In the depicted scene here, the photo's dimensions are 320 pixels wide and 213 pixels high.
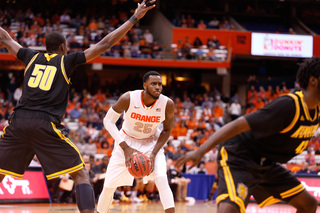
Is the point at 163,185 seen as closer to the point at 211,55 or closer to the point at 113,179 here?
the point at 113,179

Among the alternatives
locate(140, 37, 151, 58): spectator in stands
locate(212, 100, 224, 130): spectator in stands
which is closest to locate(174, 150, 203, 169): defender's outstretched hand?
locate(212, 100, 224, 130): spectator in stands

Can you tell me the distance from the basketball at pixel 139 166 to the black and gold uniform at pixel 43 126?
1480 mm

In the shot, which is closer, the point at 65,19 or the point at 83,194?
the point at 83,194

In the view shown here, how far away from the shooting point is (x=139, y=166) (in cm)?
638

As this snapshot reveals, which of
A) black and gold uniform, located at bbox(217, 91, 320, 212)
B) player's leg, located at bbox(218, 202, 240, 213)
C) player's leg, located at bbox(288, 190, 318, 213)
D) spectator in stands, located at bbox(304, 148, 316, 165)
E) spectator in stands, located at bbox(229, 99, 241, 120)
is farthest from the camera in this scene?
spectator in stands, located at bbox(229, 99, 241, 120)

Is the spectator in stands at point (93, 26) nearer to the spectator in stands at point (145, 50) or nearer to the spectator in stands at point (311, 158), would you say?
the spectator in stands at point (145, 50)

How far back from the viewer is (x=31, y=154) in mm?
5109

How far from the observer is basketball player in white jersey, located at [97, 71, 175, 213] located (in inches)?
261

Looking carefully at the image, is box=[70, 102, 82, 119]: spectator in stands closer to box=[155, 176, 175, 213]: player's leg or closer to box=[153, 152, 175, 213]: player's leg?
box=[153, 152, 175, 213]: player's leg

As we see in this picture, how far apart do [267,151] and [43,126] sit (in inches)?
87.6

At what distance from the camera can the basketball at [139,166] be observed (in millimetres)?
6371

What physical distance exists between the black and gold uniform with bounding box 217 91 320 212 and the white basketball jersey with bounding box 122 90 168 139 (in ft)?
8.06

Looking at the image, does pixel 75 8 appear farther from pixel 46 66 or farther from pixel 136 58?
pixel 46 66

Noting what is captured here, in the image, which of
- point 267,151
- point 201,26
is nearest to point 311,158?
point 201,26
